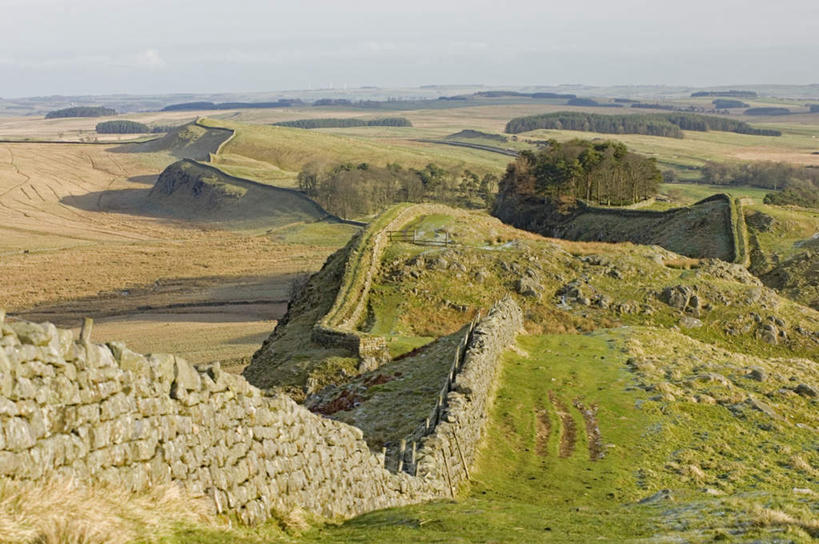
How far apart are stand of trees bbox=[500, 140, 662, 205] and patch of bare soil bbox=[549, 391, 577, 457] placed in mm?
73375

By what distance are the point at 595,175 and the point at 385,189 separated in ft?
199

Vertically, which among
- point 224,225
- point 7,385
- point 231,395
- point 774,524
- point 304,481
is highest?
point 7,385

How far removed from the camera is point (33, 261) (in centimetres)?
10894

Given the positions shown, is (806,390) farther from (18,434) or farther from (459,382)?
(18,434)

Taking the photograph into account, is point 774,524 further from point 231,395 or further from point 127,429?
point 127,429

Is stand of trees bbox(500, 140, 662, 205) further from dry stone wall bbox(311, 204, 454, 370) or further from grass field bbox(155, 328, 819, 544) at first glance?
grass field bbox(155, 328, 819, 544)

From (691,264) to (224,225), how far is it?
111898 mm

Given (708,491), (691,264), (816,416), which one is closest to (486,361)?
(708,491)

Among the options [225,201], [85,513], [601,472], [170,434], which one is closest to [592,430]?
[601,472]

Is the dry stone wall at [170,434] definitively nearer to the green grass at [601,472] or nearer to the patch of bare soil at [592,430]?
the green grass at [601,472]

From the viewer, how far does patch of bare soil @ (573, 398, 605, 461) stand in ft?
89.9

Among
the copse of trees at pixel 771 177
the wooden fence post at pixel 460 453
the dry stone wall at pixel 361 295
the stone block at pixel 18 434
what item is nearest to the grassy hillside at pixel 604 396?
the wooden fence post at pixel 460 453

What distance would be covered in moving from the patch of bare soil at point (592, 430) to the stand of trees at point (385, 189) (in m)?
120

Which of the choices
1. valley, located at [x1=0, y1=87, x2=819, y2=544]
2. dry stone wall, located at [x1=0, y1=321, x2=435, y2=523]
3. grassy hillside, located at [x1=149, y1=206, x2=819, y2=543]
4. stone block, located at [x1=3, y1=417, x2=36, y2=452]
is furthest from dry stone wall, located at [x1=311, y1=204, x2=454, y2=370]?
stone block, located at [x1=3, y1=417, x2=36, y2=452]
